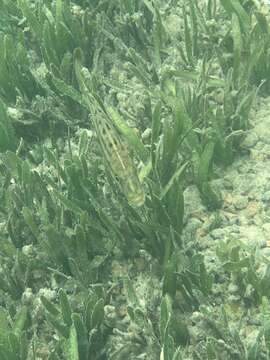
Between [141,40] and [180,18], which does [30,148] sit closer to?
[141,40]

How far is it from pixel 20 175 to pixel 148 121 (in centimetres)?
90

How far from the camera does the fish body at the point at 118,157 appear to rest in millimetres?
2561

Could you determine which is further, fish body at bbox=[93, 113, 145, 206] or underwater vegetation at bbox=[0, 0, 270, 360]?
underwater vegetation at bbox=[0, 0, 270, 360]

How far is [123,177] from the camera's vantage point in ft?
8.59

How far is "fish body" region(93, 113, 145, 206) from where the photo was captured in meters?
2.56

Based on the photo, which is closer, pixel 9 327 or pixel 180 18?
pixel 9 327

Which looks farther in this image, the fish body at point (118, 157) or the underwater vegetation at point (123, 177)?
the underwater vegetation at point (123, 177)

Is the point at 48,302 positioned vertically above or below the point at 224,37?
below

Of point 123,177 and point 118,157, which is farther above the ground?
point 118,157

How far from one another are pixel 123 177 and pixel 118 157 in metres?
0.10

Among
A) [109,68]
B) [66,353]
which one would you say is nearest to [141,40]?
[109,68]

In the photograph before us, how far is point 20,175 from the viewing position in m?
3.37

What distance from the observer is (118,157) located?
2.58 metres

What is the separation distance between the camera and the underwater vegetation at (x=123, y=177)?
8.82ft
